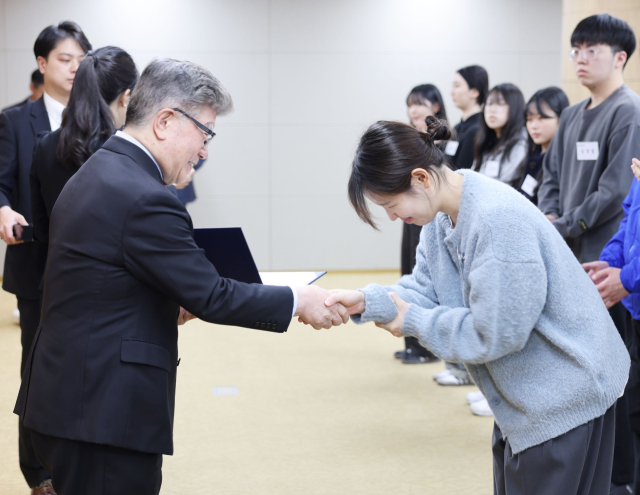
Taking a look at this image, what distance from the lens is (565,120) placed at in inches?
128

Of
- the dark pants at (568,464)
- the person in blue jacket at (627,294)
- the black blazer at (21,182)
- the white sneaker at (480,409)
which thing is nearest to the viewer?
the dark pants at (568,464)

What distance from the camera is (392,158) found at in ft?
5.08

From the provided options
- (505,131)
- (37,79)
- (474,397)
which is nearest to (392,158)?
(474,397)

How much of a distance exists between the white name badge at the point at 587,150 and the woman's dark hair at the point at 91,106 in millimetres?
1895

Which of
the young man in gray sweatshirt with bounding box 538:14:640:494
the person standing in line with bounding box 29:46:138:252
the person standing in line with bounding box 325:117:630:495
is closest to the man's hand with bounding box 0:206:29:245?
the person standing in line with bounding box 29:46:138:252

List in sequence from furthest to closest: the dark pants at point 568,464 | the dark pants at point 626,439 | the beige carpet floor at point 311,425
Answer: the beige carpet floor at point 311,425 < the dark pants at point 626,439 < the dark pants at point 568,464

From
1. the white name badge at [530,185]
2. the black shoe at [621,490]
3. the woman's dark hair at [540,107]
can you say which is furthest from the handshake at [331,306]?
the woman's dark hair at [540,107]

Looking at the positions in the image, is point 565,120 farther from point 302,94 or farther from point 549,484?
point 302,94

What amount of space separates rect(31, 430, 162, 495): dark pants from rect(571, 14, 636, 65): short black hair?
2.49m

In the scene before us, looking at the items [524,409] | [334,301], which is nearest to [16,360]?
[334,301]

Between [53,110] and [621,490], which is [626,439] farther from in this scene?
[53,110]

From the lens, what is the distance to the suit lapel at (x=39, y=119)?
105 inches

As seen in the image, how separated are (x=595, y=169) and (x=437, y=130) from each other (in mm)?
1585

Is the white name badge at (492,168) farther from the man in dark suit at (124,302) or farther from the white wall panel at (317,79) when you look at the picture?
the white wall panel at (317,79)
